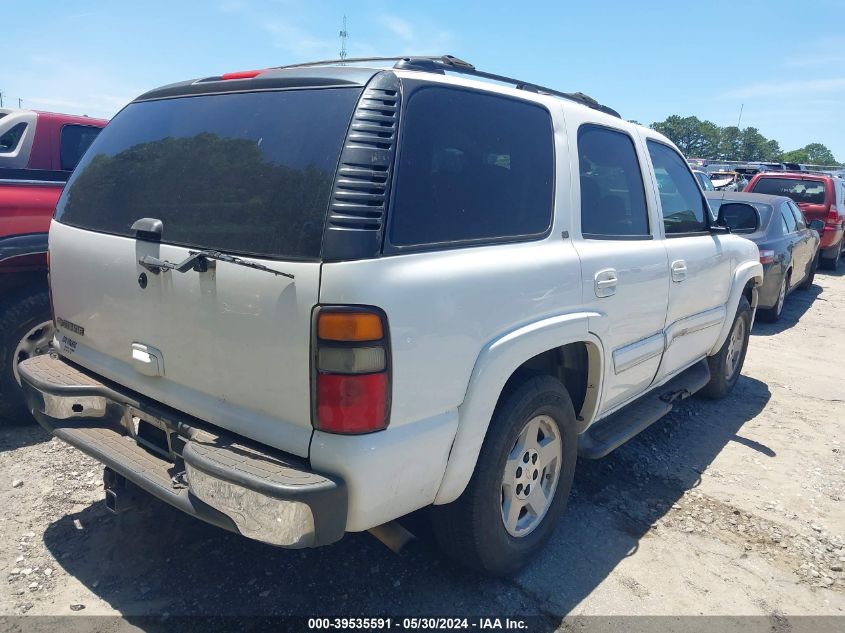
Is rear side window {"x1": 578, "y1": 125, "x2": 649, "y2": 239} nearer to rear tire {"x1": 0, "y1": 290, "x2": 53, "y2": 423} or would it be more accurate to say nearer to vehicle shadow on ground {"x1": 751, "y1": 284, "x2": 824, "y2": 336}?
rear tire {"x1": 0, "y1": 290, "x2": 53, "y2": 423}

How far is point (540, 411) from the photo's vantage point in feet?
9.12

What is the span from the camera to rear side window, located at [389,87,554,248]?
2.19 metres

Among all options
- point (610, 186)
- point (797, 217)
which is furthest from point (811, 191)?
point (610, 186)

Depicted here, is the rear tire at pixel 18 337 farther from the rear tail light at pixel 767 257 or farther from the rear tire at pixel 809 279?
the rear tire at pixel 809 279

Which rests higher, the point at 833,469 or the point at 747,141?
the point at 747,141

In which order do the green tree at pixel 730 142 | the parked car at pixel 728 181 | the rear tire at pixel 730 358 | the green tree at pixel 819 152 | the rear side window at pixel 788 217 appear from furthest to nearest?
the green tree at pixel 819 152 < the green tree at pixel 730 142 < the parked car at pixel 728 181 < the rear side window at pixel 788 217 < the rear tire at pixel 730 358

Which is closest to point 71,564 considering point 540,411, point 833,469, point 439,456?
point 439,456

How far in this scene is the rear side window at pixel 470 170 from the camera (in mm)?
2186

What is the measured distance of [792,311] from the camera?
Answer: 9422mm

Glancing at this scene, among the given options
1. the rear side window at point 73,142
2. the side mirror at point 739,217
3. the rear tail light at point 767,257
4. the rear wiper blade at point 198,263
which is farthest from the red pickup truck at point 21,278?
the rear tail light at point 767,257

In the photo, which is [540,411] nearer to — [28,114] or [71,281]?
[71,281]

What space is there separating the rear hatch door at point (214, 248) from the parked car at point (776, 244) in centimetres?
655

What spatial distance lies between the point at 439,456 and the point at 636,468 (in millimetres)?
2310

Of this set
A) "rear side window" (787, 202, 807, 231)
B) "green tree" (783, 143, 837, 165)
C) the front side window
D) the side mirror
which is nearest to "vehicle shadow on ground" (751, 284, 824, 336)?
"rear side window" (787, 202, 807, 231)
